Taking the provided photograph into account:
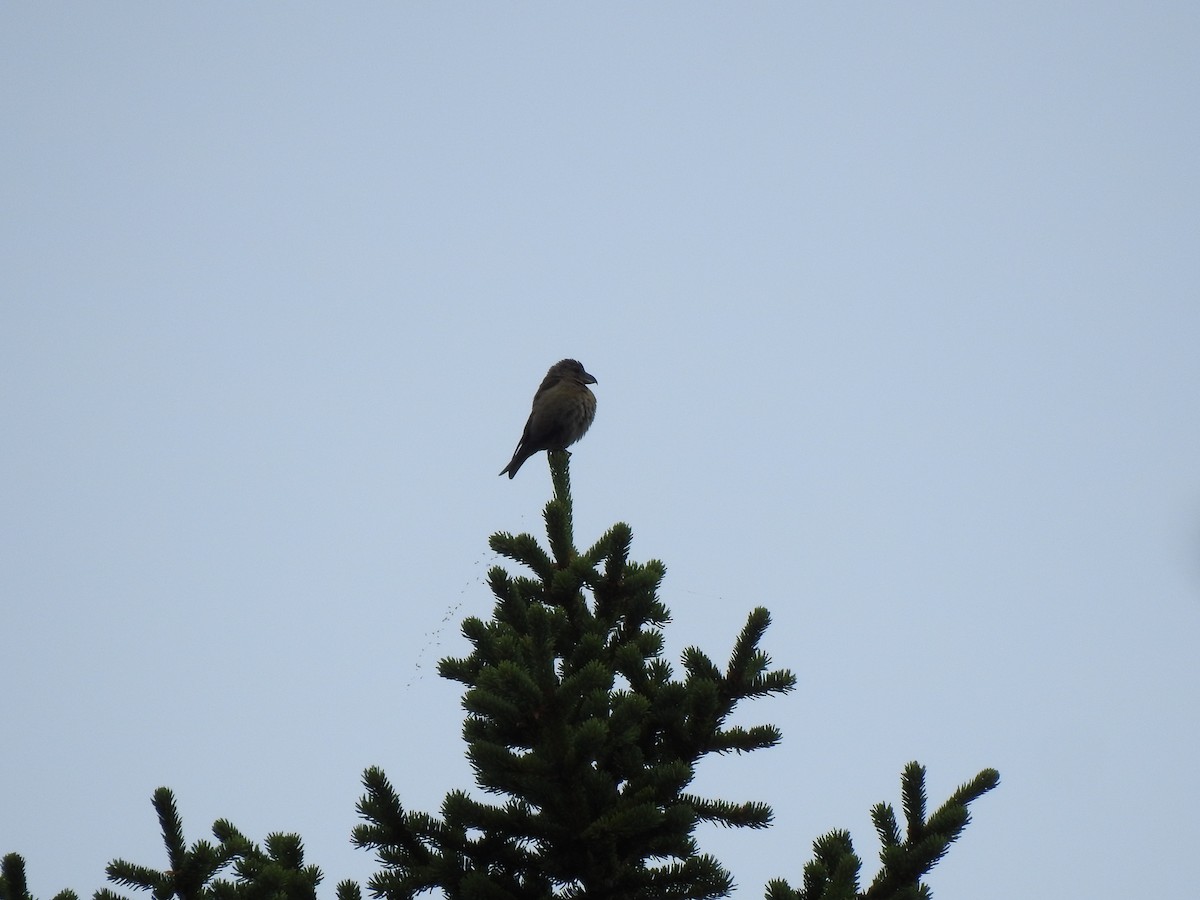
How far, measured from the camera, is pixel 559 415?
961cm

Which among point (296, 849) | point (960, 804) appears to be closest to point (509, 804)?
point (296, 849)

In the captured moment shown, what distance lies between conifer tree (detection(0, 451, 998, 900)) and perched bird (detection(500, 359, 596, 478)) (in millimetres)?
5935

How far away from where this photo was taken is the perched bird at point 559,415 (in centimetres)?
962

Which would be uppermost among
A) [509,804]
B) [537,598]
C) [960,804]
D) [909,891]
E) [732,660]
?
[537,598]

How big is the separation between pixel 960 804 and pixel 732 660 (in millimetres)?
786

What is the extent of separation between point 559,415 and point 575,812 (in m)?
6.55

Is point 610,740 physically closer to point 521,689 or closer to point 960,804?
point 521,689

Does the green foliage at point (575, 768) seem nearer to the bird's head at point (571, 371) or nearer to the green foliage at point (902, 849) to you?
the green foliage at point (902, 849)

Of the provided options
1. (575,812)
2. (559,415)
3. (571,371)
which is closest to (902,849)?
(575,812)

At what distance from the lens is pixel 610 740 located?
3283mm

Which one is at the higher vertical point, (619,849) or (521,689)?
(521,689)

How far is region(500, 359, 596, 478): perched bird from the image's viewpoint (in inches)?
379

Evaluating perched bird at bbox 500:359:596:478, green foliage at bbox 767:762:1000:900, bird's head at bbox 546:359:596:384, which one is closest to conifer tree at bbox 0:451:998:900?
green foliage at bbox 767:762:1000:900

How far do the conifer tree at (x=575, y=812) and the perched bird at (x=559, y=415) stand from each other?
19.5 feet
